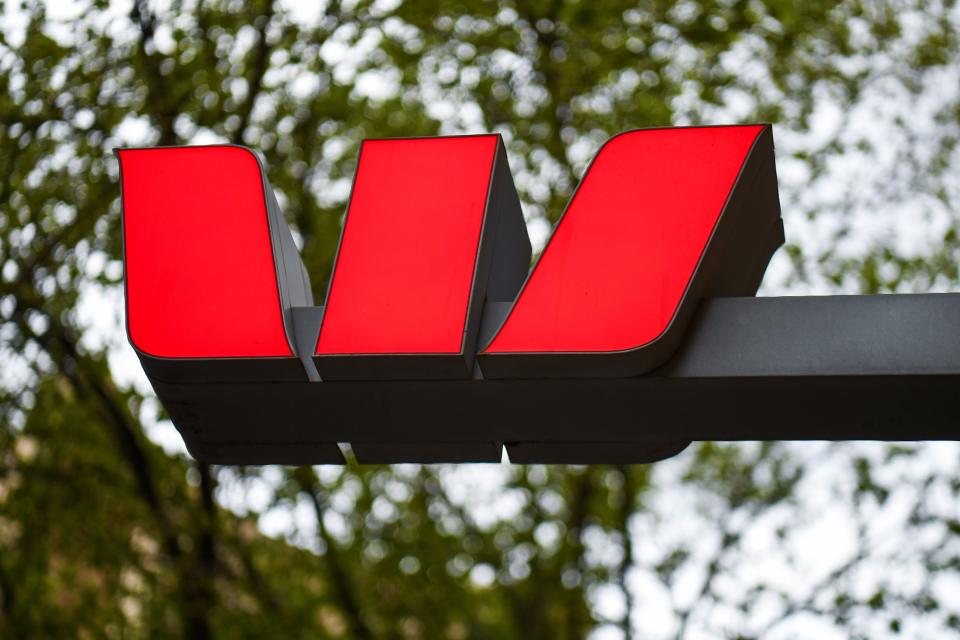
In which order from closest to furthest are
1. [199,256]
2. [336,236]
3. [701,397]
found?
[701,397] → [199,256] → [336,236]

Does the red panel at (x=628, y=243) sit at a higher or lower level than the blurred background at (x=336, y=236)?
higher

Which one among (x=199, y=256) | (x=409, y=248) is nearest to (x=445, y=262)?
(x=409, y=248)

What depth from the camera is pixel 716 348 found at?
9.62 ft

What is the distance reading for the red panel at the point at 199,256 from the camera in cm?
314

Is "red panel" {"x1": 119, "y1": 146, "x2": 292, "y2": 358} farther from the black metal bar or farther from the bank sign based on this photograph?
the black metal bar

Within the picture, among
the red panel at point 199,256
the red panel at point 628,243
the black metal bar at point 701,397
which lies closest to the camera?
the black metal bar at point 701,397

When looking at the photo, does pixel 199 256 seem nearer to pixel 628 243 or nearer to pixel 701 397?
pixel 628 243

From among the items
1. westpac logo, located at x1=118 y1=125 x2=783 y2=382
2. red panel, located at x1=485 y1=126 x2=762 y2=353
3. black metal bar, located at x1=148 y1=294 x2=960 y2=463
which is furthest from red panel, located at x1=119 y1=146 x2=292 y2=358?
red panel, located at x1=485 y1=126 x2=762 y2=353

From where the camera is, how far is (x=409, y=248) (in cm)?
318

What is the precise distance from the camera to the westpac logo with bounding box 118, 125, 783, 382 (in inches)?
116

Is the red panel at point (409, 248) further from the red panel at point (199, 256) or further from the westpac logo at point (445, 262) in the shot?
the red panel at point (199, 256)

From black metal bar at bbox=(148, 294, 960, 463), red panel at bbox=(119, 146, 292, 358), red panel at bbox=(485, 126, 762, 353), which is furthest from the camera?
red panel at bbox=(119, 146, 292, 358)

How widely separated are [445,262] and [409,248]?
0.13 meters

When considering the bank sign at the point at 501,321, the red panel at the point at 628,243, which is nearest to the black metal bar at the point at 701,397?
the bank sign at the point at 501,321
